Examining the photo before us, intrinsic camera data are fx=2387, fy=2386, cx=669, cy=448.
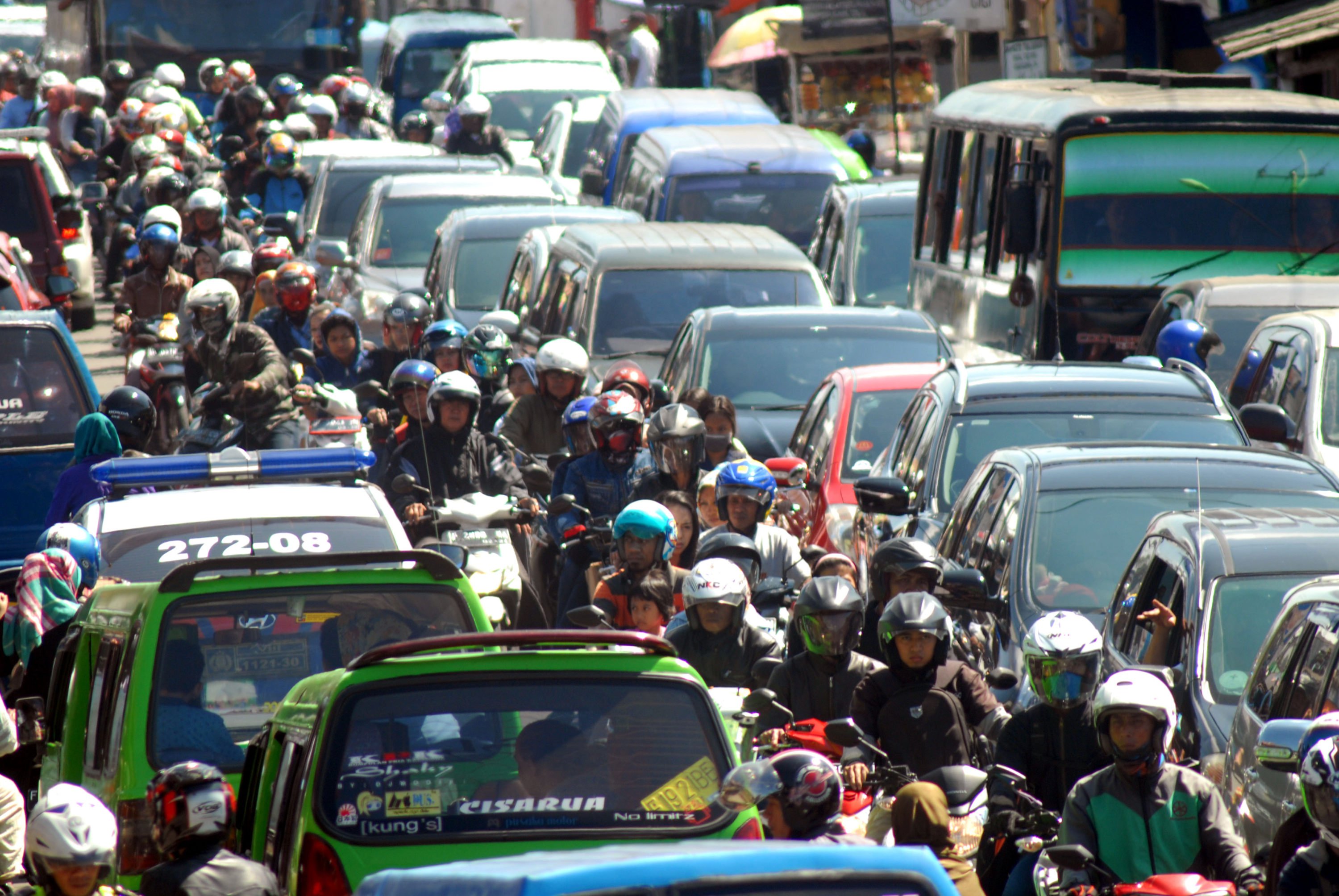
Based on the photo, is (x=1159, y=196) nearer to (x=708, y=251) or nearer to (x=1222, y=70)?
(x=708, y=251)

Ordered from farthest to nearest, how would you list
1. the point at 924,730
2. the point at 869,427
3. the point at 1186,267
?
the point at 1186,267
the point at 869,427
the point at 924,730

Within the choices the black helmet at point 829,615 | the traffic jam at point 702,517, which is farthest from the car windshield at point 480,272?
the black helmet at point 829,615

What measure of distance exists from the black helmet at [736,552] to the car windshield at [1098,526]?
1.69 meters

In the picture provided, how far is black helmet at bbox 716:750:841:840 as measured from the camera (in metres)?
5.84

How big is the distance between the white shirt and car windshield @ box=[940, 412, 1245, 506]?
28342 millimetres

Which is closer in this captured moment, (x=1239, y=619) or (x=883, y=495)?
(x=1239, y=619)

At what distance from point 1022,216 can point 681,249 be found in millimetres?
2450

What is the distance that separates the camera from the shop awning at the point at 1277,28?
20953 mm

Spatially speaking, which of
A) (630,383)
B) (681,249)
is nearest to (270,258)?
(681,249)

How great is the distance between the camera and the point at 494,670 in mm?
6133

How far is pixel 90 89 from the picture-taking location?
32.2 m

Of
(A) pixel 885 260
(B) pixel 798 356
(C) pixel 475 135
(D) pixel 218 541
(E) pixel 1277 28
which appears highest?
(E) pixel 1277 28

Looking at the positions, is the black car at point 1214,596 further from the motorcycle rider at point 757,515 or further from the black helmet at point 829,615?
the motorcycle rider at point 757,515

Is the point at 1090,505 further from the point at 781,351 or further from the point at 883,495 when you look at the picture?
the point at 781,351
